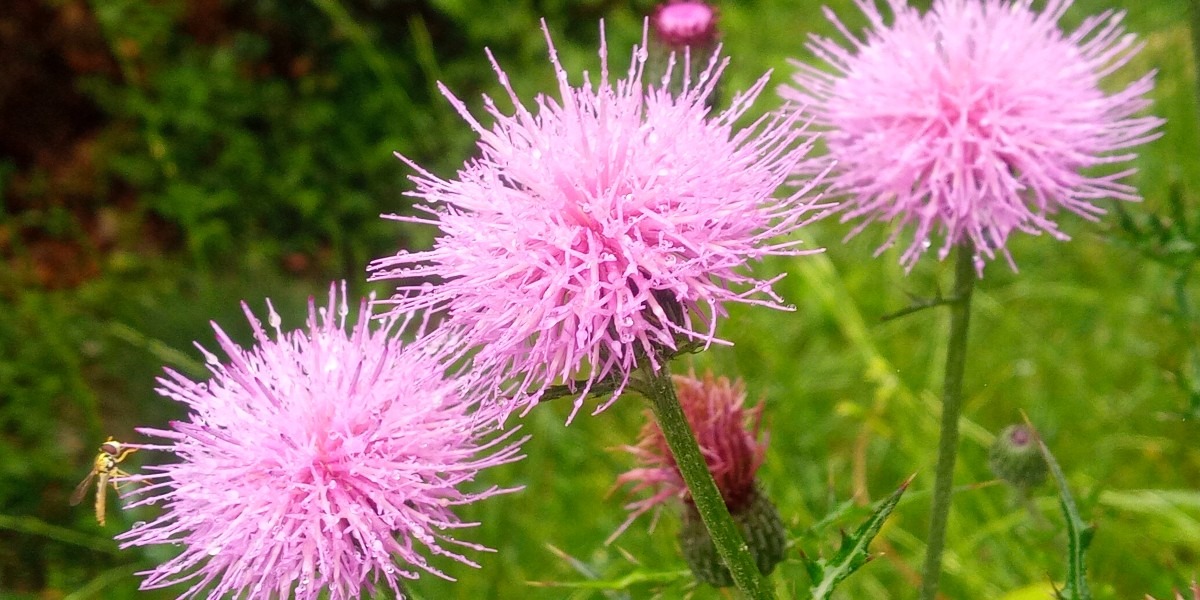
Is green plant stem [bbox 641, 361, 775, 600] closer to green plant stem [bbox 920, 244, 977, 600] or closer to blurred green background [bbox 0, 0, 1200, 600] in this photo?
blurred green background [bbox 0, 0, 1200, 600]

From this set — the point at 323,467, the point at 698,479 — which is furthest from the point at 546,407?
the point at 698,479

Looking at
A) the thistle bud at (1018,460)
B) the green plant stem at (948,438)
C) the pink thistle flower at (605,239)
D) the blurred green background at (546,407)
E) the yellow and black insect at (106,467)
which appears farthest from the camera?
the blurred green background at (546,407)

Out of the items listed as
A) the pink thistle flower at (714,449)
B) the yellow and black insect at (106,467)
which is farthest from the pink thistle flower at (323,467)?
the pink thistle flower at (714,449)

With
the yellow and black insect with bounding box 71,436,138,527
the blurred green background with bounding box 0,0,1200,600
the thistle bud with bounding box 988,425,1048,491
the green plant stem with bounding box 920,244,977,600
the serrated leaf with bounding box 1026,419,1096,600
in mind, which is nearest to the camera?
the serrated leaf with bounding box 1026,419,1096,600

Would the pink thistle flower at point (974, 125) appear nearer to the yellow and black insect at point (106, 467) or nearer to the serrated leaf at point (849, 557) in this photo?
the serrated leaf at point (849, 557)

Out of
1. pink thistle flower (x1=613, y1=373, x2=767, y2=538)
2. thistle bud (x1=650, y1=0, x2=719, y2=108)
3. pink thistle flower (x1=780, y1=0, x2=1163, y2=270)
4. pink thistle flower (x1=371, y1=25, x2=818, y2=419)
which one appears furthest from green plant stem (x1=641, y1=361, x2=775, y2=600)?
thistle bud (x1=650, y1=0, x2=719, y2=108)

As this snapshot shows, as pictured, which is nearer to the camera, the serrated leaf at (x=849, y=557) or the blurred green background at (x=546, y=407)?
the serrated leaf at (x=849, y=557)
